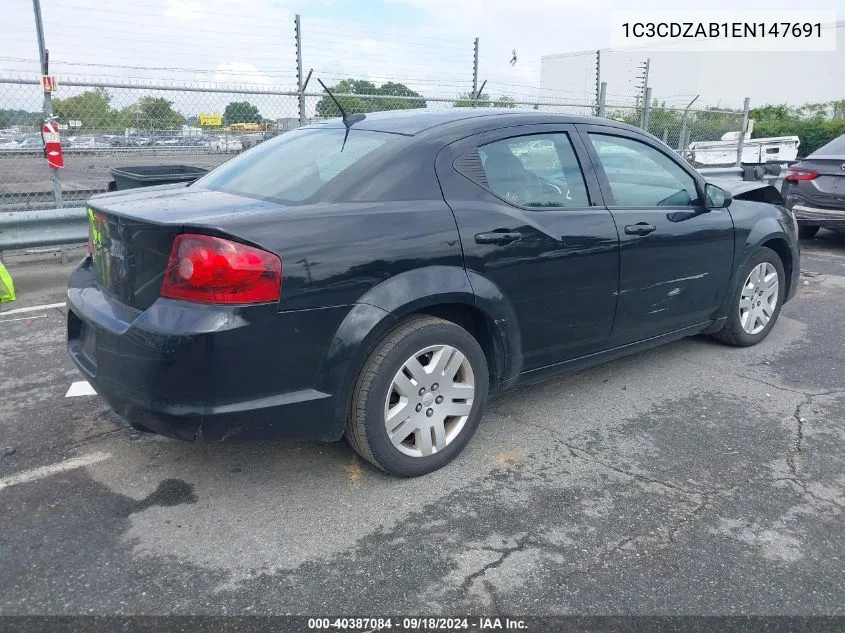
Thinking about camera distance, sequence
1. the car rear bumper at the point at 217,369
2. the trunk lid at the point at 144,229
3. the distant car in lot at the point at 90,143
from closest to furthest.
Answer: the car rear bumper at the point at 217,369 < the trunk lid at the point at 144,229 < the distant car in lot at the point at 90,143

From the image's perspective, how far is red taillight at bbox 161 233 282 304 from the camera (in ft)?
8.72

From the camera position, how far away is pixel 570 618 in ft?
7.82

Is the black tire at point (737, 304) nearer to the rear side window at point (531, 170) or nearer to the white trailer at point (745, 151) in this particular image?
the rear side window at point (531, 170)

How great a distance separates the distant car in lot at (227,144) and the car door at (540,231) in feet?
21.1

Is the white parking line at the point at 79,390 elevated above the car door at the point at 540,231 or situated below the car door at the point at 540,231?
below

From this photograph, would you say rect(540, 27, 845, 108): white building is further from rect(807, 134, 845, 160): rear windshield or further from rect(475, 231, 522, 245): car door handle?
rect(475, 231, 522, 245): car door handle

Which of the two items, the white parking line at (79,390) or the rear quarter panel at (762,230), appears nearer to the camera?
the white parking line at (79,390)

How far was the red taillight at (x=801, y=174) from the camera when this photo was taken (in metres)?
9.02

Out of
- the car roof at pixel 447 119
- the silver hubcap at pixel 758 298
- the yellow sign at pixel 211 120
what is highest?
the yellow sign at pixel 211 120

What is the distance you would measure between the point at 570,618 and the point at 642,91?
12.1 m

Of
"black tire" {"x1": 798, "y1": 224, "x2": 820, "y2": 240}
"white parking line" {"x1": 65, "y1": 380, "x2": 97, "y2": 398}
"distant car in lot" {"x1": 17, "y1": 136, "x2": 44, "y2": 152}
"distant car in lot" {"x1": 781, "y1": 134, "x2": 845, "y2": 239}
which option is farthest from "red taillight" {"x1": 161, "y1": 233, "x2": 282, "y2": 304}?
"black tire" {"x1": 798, "y1": 224, "x2": 820, "y2": 240}

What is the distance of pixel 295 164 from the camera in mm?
3535

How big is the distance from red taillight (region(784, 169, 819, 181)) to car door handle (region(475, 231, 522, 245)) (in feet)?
23.8

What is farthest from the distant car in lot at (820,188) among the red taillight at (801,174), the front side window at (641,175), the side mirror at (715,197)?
the front side window at (641,175)
